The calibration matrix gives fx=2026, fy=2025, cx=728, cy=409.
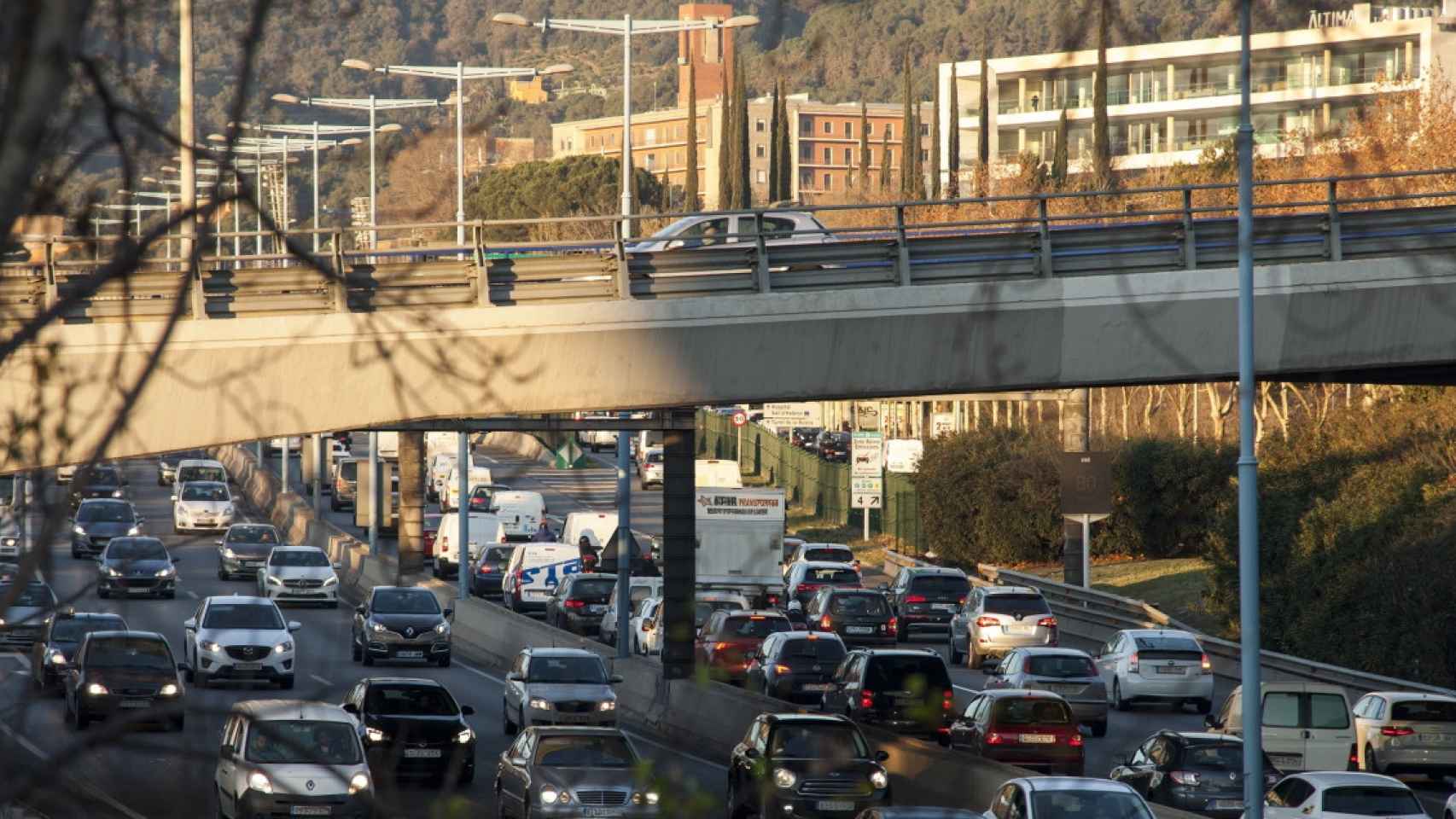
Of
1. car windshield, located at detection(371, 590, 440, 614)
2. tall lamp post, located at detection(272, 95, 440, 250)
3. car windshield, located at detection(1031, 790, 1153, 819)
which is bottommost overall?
car windshield, located at detection(371, 590, 440, 614)

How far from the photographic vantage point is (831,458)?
104 m

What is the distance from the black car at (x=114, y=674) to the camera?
29344 mm

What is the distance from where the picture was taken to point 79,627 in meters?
37.0

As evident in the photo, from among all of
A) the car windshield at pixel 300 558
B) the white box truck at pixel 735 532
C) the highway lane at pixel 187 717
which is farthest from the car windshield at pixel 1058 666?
the car windshield at pixel 300 558

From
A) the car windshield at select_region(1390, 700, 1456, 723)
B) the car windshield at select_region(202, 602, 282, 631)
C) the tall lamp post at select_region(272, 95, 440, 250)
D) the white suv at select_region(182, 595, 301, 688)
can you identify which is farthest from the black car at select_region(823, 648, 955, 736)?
the tall lamp post at select_region(272, 95, 440, 250)

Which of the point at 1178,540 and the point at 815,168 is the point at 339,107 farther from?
the point at 815,168

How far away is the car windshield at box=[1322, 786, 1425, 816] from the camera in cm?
2125

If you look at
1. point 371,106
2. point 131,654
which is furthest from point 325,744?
point 131,654

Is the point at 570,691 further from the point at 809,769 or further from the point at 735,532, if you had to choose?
the point at 735,532

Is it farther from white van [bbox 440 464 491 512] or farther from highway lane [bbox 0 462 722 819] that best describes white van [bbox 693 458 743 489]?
highway lane [bbox 0 462 722 819]

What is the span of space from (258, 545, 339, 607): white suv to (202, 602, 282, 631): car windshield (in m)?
12.6

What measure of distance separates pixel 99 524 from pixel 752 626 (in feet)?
89.6

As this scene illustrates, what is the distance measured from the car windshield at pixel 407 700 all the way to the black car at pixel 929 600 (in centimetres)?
2331

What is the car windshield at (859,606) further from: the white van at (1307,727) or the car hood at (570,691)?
the white van at (1307,727)
